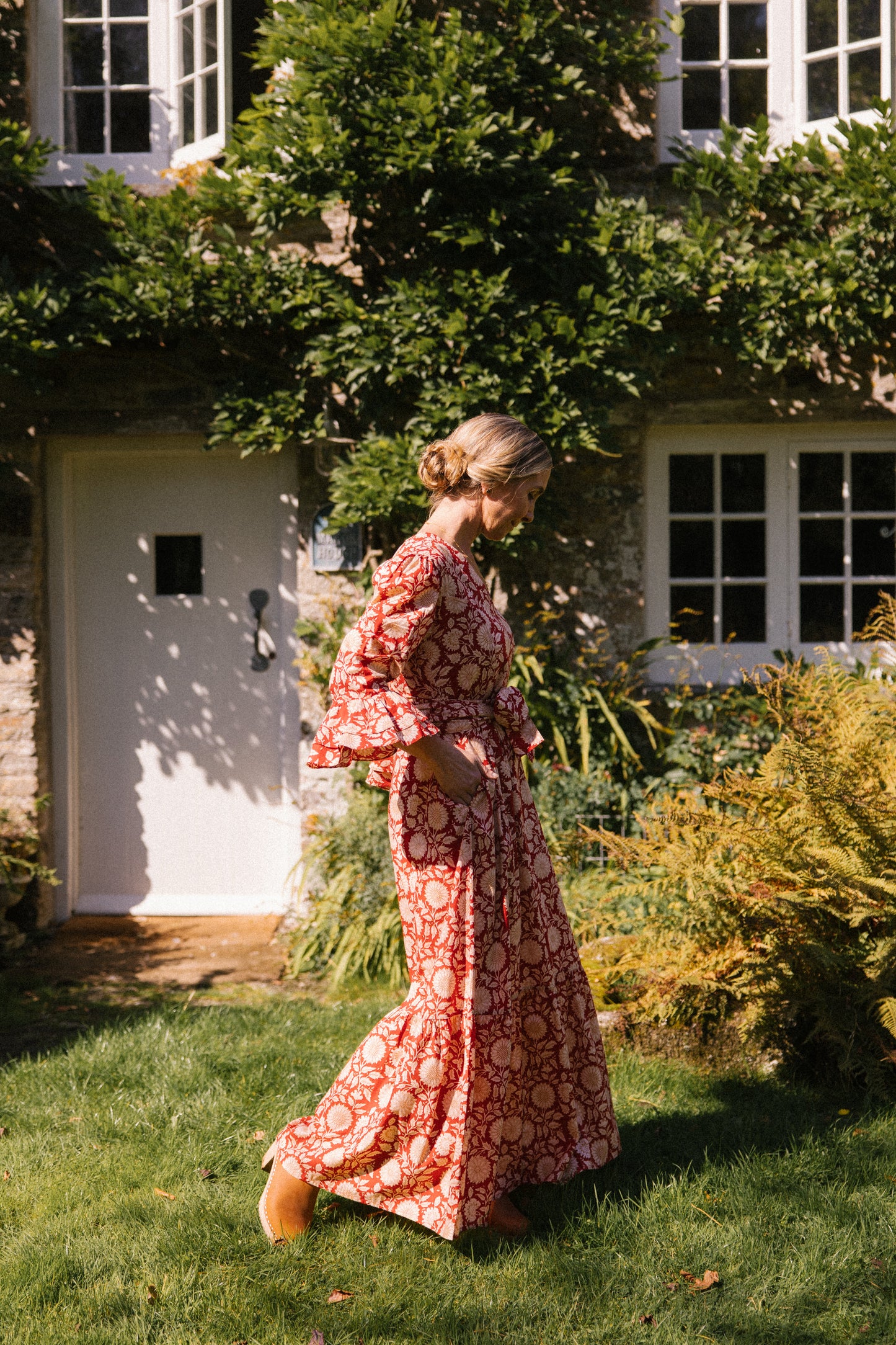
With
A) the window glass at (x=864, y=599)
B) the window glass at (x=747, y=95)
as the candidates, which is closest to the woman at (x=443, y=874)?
the window glass at (x=864, y=599)

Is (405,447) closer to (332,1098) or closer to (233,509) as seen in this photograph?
(233,509)

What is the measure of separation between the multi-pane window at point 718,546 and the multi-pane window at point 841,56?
1.79 m

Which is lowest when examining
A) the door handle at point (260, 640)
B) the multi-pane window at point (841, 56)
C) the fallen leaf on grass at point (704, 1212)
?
the fallen leaf on grass at point (704, 1212)

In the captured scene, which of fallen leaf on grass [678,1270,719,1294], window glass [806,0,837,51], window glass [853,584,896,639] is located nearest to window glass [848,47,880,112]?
window glass [806,0,837,51]

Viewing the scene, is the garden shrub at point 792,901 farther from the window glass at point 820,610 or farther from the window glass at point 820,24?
the window glass at point 820,24

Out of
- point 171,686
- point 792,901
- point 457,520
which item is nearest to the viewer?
point 457,520

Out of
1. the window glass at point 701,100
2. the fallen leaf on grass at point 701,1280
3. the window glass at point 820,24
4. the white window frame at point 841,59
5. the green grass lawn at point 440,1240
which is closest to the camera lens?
the green grass lawn at point 440,1240

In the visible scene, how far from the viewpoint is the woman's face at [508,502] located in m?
2.62

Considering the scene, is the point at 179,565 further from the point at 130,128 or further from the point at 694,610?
the point at 694,610

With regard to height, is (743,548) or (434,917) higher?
(743,548)

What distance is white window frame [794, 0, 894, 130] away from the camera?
5.45 meters

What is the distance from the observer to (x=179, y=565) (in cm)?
586

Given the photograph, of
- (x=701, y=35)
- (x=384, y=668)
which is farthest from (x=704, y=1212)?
(x=701, y=35)

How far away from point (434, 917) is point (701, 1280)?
98 cm
